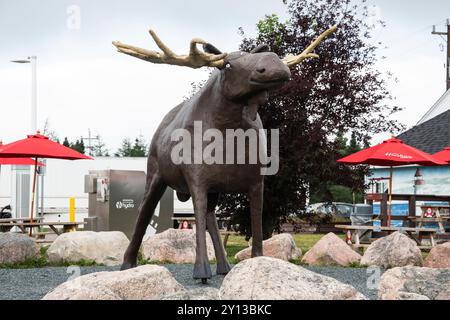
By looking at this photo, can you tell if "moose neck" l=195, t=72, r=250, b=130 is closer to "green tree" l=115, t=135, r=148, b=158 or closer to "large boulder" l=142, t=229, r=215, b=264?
"large boulder" l=142, t=229, r=215, b=264

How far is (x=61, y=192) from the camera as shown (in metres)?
25.9

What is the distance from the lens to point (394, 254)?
1003 centimetres

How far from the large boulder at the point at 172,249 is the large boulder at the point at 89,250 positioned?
519mm

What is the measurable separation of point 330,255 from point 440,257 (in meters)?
1.77

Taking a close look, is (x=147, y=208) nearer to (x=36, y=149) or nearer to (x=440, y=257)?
(x=440, y=257)

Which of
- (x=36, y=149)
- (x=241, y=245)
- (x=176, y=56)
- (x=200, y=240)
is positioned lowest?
(x=241, y=245)

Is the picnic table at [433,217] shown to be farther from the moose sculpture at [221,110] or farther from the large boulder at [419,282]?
the moose sculpture at [221,110]

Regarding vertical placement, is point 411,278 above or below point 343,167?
below

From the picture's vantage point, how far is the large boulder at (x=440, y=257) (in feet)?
30.4

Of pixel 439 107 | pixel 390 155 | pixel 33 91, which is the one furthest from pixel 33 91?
pixel 439 107
